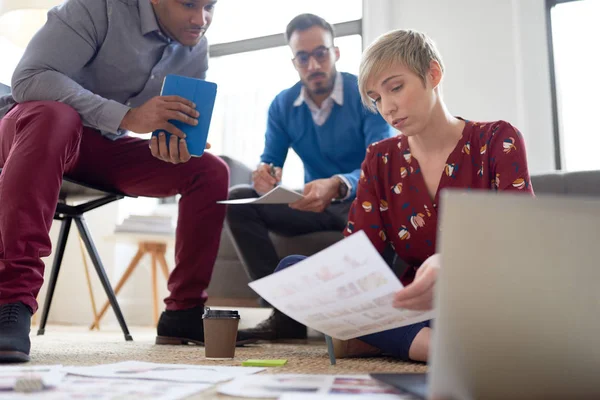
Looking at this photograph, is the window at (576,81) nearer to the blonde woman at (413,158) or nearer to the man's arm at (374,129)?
the man's arm at (374,129)

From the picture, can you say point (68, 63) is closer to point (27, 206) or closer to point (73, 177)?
point (73, 177)

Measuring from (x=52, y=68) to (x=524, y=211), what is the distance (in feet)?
3.88

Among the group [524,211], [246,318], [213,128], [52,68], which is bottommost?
[246,318]

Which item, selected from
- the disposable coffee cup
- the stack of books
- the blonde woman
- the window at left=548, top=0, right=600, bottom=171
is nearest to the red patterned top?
the blonde woman

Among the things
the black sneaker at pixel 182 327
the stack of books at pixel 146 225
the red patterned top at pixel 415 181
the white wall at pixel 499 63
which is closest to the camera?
the red patterned top at pixel 415 181

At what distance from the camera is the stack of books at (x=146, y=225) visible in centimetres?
284

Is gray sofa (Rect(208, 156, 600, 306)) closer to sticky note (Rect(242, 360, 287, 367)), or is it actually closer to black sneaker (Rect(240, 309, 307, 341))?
black sneaker (Rect(240, 309, 307, 341))

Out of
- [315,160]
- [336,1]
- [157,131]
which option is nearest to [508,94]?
[336,1]

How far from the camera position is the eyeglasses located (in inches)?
80.4

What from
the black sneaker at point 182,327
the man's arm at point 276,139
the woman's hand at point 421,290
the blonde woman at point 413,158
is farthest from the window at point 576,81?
the woman's hand at point 421,290

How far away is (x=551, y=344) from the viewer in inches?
19.5

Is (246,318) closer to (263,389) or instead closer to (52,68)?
(52,68)

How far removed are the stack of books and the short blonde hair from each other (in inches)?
75.7

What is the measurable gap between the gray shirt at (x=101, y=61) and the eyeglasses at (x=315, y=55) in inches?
17.9
